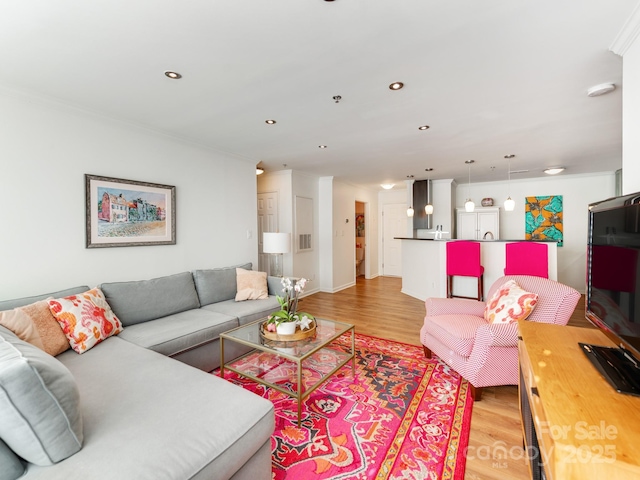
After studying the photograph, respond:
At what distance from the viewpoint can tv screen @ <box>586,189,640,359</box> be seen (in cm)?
116

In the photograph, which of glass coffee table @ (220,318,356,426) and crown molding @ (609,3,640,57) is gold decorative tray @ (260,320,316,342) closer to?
glass coffee table @ (220,318,356,426)

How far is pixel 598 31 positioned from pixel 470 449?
2485mm

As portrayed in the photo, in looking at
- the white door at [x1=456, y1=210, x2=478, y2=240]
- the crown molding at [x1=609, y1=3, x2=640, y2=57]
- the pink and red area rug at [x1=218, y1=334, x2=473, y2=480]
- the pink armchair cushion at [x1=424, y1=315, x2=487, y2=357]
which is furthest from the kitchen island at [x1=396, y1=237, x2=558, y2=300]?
the crown molding at [x1=609, y1=3, x2=640, y2=57]

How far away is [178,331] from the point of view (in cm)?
244

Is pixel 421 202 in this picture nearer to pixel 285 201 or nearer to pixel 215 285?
pixel 285 201

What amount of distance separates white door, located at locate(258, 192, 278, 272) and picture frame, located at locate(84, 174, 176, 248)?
2178 millimetres

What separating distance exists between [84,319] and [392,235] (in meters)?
6.84

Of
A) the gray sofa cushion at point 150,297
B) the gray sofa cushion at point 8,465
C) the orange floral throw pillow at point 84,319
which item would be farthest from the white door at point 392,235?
the gray sofa cushion at point 8,465

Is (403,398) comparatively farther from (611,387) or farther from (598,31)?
(598,31)

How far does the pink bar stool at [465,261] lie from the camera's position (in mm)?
4258

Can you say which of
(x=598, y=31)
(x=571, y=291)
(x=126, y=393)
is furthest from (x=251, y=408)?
(x=598, y=31)

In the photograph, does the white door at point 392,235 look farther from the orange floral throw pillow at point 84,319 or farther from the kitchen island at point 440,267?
the orange floral throw pillow at point 84,319

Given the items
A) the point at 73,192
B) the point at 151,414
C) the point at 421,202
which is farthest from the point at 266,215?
the point at 151,414

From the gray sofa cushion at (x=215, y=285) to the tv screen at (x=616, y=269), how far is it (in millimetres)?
3199
